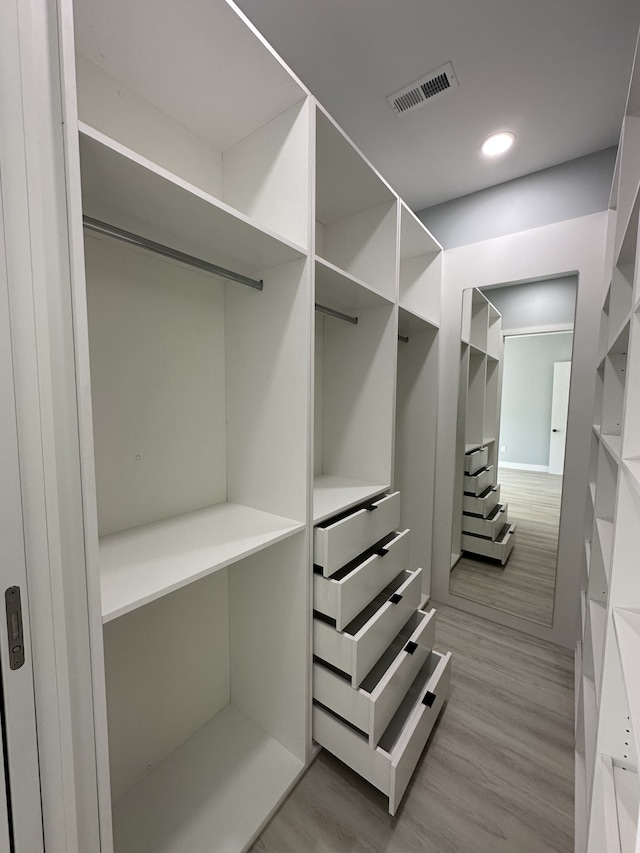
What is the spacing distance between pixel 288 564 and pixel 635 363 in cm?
115

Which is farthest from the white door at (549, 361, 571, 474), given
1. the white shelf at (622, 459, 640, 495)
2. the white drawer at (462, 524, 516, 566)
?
the white shelf at (622, 459, 640, 495)

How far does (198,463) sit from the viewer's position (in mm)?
1314

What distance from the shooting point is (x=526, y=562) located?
218 centimetres

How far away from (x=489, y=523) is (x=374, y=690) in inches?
59.5

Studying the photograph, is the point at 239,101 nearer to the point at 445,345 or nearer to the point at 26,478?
the point at 26,478

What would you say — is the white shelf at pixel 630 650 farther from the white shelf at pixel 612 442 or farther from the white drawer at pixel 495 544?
the white drawer at pixel 495 544

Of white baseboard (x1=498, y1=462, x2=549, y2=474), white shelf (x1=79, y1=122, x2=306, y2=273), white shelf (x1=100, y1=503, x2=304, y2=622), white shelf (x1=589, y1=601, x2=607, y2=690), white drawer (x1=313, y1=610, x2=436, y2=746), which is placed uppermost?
white shelf (x1=79, y1=122, x2=306, y2=273)

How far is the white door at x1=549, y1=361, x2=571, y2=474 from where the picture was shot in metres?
1.97

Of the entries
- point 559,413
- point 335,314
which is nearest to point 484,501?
point 559,413

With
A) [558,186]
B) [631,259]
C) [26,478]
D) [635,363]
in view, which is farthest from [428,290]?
[26,478]

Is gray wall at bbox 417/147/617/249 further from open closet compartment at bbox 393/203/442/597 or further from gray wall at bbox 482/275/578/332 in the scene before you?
gray wall at bbox 482/275/578/332

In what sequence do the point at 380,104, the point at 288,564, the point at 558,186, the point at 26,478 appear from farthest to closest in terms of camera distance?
the point at 558,186, the point at 380,104, the point at 288,564, the point at 26,478

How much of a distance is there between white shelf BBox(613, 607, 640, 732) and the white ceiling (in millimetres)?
1926

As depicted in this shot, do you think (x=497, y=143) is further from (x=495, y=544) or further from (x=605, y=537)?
(x=495, y=544)
